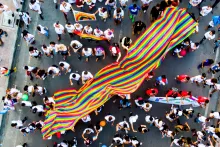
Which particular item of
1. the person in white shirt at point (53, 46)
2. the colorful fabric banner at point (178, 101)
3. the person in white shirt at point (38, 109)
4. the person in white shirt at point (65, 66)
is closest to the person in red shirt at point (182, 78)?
the colorful fabric banner at point (178, 101)

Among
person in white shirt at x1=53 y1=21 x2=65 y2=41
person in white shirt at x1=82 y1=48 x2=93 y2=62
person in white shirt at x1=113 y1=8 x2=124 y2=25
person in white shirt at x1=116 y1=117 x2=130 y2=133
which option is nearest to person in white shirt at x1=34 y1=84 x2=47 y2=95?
person in white shirt at x1=82 y1=48 x2=93 y2=62

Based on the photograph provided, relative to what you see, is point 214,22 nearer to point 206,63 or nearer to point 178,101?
point 206,63

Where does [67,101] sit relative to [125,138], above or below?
above

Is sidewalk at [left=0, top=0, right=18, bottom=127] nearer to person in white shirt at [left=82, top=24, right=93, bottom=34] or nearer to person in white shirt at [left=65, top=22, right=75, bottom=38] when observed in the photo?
person in white shirt at [left=65, top=22, right=75, bottom=38]

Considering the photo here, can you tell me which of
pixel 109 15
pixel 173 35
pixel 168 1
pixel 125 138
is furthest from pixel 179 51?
pixel 125 138

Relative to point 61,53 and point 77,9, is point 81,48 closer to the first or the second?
point 61,53

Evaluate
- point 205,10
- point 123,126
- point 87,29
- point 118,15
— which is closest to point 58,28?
point 87,29
